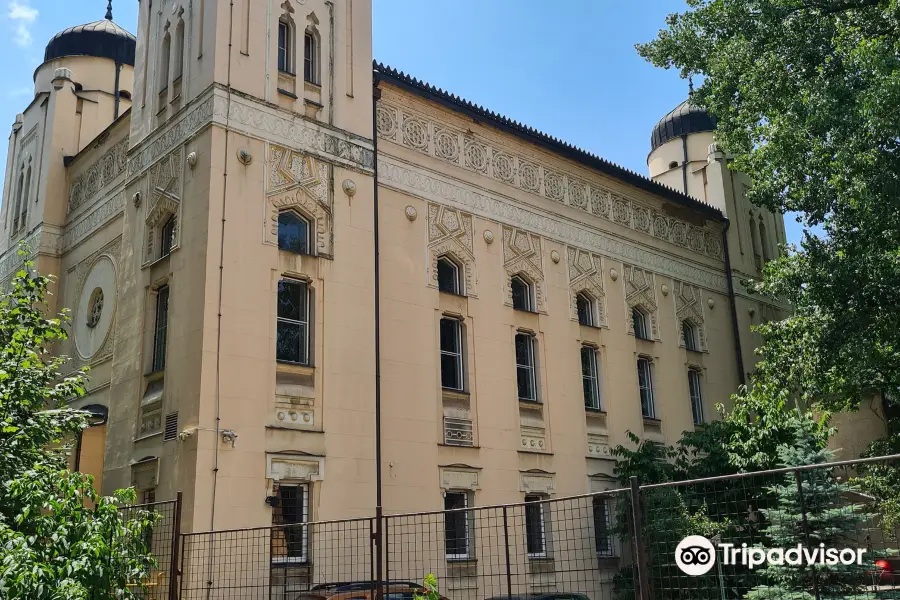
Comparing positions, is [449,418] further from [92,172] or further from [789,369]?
[92,172]

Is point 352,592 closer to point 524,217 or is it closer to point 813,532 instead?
point 813,532

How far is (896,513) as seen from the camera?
16.8m

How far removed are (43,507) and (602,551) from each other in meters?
14.2

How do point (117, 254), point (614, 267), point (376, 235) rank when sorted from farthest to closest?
point (614, 267), point (117, 254), point (376, 235)

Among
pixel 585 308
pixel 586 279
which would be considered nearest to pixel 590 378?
pixel 585 308

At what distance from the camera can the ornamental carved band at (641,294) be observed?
23969 mm

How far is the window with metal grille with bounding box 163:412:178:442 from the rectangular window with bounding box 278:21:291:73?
7.21 meters

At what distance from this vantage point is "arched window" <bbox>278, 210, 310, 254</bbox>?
55.4 ft

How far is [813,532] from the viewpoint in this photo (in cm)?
1089

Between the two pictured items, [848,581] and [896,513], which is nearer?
[848,581]

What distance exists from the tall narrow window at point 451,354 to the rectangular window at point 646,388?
639 centimetres

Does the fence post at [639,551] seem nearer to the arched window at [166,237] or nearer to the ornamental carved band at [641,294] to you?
the arched window at [166,237]

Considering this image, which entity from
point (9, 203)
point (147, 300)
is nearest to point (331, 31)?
point (147, 300)

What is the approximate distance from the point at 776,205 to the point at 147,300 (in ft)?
41.3
